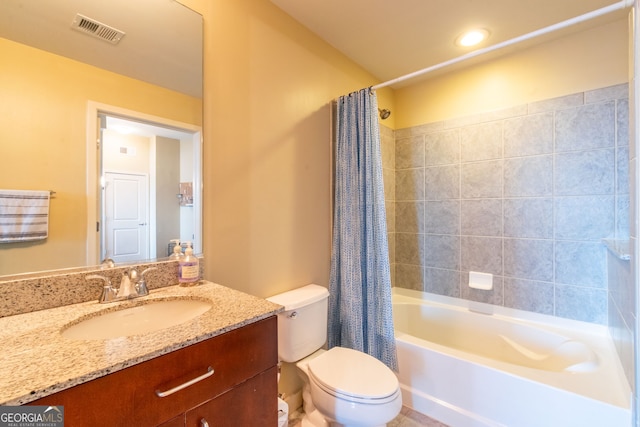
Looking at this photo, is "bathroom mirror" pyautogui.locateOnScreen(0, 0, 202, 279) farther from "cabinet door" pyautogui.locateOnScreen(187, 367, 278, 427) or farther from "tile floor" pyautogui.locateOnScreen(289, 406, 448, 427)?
"tile floor" pyautogui.locateOnScreen(289, 406, 448, 427)

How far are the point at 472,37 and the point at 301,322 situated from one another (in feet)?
7.05

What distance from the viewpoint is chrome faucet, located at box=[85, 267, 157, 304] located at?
39.1 inches

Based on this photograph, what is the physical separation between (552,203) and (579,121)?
0.55 meters

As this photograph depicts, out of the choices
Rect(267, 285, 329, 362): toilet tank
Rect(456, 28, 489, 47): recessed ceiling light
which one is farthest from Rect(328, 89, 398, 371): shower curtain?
Rect(456, 28, 489, 47): recessed ceiling light

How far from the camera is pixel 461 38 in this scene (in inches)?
75.1

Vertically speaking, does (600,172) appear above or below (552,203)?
above

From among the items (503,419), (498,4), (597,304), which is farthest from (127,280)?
(597,304)

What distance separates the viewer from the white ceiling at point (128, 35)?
930 mm

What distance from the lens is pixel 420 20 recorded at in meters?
1.72

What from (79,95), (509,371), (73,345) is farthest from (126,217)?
(509,371)

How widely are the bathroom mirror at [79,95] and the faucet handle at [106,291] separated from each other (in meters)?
0.06

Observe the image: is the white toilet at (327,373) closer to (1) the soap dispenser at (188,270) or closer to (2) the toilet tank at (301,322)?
(2) the toilet tank at (301,322)

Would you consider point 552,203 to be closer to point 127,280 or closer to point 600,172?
point 600,172

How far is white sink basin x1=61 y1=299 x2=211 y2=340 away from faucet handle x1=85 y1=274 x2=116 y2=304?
8 cm
